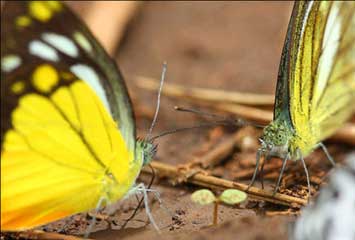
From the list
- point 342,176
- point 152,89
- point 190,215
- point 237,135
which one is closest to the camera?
point 342,176

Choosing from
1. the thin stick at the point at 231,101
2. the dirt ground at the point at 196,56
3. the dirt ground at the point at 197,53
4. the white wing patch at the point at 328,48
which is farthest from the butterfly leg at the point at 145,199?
the thin stick at the point at 231,101

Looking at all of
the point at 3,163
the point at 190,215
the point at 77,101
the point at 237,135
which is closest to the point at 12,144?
the point at 3,163

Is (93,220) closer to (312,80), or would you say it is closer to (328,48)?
(312,80)

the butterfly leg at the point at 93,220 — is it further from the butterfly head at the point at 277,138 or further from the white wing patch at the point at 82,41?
the butterfly head at the point at 277,138

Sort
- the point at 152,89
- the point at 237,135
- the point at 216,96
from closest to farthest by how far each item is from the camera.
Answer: the point at 237,135
the point at 216,96
the point at 152,89

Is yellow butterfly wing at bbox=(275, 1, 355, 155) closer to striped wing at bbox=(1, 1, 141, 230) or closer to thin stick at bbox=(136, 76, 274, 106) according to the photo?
striped wing at bbox=(1, 1, 141, 230)

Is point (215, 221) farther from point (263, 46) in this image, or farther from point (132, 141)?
point (263, 46)
